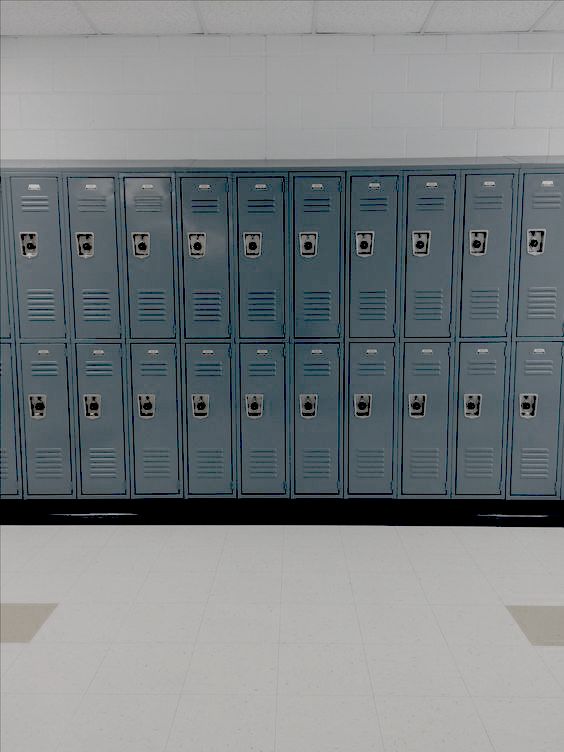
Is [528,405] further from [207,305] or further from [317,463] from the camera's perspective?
[207,305]

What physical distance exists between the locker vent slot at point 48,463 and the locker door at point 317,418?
4.98 feet

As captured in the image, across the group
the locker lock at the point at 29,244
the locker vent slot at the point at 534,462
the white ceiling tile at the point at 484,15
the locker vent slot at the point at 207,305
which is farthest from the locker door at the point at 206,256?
the locker vent slot at the point at 534,462

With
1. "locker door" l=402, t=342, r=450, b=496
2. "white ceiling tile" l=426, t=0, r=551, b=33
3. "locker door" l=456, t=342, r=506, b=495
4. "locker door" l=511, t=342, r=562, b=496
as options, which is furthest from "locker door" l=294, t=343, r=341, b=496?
"white ceiling tile" l=426, t=0, r=551, b=33

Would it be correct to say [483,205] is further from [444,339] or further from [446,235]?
[444,339]

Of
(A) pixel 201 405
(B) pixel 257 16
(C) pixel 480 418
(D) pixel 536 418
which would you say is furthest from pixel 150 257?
(D) pixel 536 418

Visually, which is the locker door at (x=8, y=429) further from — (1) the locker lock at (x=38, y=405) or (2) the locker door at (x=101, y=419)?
(2) the locker door at (x=101, y=419)

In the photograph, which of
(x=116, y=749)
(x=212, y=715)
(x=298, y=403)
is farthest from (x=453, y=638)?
(x=298, y=403)

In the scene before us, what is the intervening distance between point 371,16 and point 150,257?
6.52 ft

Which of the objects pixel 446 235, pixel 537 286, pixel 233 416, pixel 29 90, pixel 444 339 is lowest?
pixel 233 416

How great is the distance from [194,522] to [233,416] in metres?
0.74

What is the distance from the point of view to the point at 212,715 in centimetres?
226

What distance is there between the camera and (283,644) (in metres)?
2.71

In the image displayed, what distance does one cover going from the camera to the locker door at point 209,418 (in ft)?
13.3

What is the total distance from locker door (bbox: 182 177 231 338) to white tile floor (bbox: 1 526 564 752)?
1331 mm
